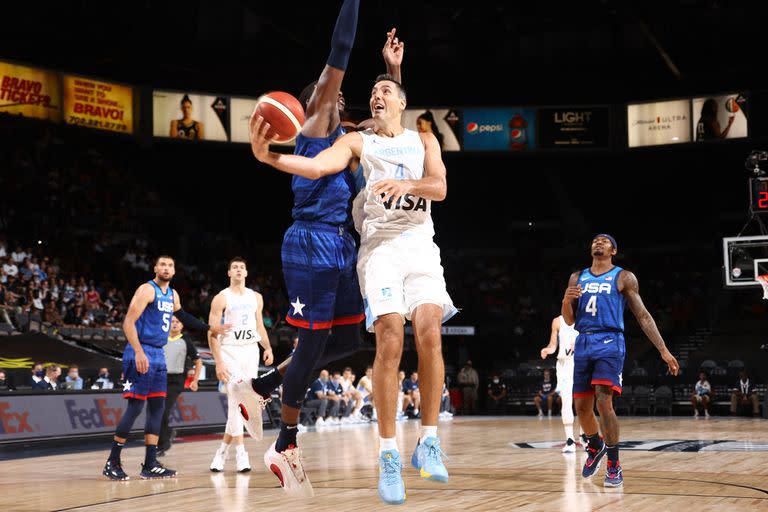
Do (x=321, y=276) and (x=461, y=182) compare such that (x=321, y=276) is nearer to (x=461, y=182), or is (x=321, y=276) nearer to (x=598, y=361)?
(x=598, y=361)

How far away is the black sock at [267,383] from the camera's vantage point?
23.2ft

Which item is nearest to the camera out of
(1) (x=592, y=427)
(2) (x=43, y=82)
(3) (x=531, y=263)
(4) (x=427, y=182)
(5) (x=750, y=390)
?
(4) (x=427, y=182)

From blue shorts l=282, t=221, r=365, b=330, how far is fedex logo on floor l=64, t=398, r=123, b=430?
29.3 ft

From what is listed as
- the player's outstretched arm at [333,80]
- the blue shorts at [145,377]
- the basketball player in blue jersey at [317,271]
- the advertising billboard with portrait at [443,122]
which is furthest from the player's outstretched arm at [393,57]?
the advertising billboard with portrait at [443,122]

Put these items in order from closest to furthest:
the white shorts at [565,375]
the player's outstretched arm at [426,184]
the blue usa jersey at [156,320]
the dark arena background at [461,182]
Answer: the player's outstretched arm at [426,184] → the blue usa jersey at [156,320] → the white shorts at [565,375] → the dark arena background at [461,182]

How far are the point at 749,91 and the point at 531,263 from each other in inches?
375

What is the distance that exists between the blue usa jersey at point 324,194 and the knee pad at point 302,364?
2.51 feet

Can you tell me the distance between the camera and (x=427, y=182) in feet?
17.4

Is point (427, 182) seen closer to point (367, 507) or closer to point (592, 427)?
point (367, 507)

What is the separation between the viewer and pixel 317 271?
229 inches

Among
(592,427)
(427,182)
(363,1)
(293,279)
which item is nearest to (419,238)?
(427,182)

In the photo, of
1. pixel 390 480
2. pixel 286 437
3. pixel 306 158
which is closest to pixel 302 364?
pixel 286 437

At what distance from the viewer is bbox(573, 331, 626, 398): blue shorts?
27.5 ft

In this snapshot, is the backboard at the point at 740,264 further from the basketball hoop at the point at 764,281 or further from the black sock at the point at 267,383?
the black sock at the point at 267,383
